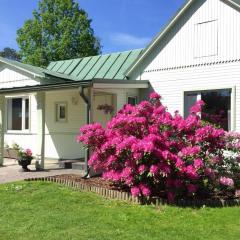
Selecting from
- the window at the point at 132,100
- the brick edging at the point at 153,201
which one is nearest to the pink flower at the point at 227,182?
the brick edging at the point at 153,201

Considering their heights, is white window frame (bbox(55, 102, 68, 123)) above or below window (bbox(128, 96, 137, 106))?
below

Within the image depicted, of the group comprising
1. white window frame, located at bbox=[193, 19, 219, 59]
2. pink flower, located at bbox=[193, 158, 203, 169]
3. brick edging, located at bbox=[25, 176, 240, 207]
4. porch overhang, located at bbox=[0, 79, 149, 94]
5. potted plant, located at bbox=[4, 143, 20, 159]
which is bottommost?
brick edging, located at bbox=[25, 176, 240, 207]

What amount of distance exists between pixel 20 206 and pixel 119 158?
2489 mm

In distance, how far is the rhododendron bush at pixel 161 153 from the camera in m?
9.19

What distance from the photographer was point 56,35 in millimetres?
45000

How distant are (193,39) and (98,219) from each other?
8.02 m

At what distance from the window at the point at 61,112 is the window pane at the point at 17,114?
202 centimetres

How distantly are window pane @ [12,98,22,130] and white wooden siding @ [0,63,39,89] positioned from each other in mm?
731

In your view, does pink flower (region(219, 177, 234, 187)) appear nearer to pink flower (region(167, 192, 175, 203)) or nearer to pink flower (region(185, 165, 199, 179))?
pink flower (region(185, 165, 199, 179))

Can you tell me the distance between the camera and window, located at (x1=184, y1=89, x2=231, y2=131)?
1310cm

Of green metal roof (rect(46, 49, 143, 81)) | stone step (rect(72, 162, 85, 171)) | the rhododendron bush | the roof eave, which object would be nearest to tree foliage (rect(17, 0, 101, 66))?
green metal roof (rect(46, 49, 143, 81))

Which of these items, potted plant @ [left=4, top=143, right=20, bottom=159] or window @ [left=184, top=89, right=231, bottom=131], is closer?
window @ [left=184, top=89, right=231, bottom=131]

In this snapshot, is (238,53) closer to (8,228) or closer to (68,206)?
(68,206)

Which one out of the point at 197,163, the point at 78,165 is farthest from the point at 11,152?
the point at 197,163
